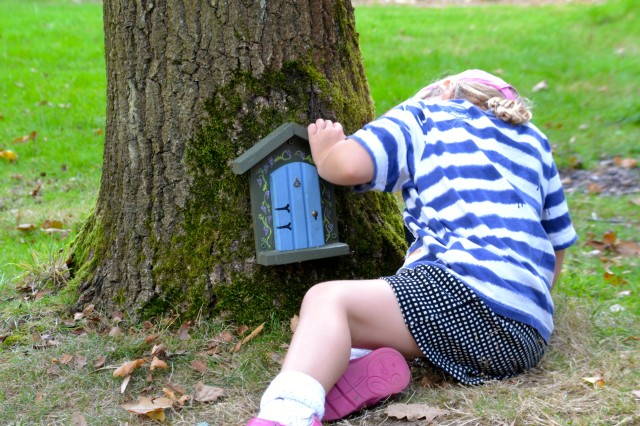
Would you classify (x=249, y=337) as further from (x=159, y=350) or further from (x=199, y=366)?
(x=159, y=350)

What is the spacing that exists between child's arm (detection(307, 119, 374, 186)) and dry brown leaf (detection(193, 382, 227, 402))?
886 mm

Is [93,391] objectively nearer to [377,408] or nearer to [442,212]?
[377,408]

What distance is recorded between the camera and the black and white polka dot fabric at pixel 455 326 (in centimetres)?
259

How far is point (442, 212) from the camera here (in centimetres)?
268

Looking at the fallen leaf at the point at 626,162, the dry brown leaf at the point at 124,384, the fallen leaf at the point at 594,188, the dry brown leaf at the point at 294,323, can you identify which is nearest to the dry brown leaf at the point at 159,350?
the dry brown leaf at the point at 124,384

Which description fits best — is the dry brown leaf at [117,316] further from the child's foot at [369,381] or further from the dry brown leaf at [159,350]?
the child's foot at [369,381]

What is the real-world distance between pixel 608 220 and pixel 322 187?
9.93 feet

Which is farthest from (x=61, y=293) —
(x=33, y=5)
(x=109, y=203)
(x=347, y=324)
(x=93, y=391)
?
(x=33, y=5)

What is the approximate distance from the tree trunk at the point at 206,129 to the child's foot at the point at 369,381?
64cm

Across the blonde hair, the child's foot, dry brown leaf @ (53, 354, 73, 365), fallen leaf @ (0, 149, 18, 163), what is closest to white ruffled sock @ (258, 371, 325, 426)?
the child's foot

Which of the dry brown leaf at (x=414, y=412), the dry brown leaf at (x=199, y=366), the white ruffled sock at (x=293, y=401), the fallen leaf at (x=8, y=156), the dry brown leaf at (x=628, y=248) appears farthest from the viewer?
the fallen leaf at (x=8, y=156)

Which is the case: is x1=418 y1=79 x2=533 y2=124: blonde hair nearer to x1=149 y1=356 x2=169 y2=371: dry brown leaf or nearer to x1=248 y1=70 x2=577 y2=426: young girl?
x1=248 y1=70 x2=577 y2=426: young girl

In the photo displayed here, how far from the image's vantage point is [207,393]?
270 cm

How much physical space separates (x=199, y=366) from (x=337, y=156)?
95 cm
